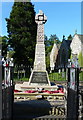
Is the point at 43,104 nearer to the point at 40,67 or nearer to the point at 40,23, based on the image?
the point at 40,67

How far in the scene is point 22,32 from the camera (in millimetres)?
39094

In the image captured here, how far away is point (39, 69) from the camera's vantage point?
671 inches

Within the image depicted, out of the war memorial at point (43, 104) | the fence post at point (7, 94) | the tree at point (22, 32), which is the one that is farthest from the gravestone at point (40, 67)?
the tree at point (22, 32)

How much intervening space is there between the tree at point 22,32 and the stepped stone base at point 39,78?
66.1ft

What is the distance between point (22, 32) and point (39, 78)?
23190 millimetres

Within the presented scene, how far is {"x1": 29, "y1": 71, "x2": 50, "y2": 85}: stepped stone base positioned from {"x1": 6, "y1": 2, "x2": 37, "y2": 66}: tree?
793 inches

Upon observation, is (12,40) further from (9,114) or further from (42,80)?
(9,114)

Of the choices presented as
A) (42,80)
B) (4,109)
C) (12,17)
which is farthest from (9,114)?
(12,17)

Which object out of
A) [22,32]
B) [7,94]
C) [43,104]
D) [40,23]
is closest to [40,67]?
[40,23]

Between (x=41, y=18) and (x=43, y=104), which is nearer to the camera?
(x=43, y=104)

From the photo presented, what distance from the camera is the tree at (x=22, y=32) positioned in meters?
37.9

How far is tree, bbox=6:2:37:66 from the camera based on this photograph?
3794 centimetres

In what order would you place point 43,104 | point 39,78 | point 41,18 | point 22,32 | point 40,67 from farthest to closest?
point 22,32
point 41,18
point 40,67
point 39,78
point 43,104

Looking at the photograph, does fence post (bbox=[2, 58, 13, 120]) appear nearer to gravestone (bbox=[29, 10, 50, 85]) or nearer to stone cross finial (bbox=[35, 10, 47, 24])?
gravestone (bbox=[29, 10, 50, 85])
